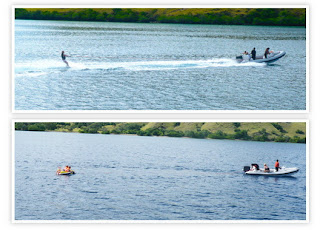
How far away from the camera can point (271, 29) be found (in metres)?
27.3

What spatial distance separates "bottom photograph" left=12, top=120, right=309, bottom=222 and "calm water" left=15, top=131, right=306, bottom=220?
39mm

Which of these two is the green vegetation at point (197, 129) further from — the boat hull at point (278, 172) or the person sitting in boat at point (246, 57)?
the person sitting in boat at point (246, 57)

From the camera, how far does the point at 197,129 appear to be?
21.0m

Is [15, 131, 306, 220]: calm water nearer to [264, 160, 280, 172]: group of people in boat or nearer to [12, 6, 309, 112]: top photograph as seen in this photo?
[264, 160, 280, 172]: group of people in boat

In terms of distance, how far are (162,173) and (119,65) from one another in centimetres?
573

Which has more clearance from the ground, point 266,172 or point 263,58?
point 263,58

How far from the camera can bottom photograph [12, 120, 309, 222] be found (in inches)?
769

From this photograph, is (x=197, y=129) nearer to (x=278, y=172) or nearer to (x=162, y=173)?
(x=162, y=173)

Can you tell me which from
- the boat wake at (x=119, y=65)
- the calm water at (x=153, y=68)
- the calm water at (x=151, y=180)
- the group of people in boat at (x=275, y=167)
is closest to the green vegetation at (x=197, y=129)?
the calm water at (x=151, y=180)

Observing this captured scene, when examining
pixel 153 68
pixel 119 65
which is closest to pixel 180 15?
pixel 153 68

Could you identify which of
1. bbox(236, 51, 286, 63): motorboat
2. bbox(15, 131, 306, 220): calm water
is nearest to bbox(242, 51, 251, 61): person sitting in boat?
bbox(236, 51, 286, 63): motorboat

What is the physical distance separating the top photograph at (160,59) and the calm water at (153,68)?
1.7 inches

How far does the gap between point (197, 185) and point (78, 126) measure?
17.5 ft

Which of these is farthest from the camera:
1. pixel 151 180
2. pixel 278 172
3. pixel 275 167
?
pixel 275 167
